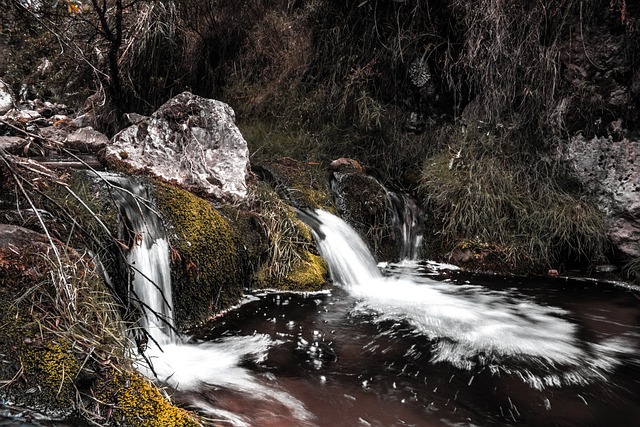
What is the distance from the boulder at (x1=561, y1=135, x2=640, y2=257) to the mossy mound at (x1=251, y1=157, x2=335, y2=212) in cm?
259

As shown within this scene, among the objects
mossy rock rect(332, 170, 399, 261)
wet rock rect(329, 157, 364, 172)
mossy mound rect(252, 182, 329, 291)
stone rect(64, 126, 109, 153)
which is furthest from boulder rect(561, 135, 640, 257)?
stone rect(64, 126, 109, 153)

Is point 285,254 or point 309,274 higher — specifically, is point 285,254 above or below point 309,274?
above

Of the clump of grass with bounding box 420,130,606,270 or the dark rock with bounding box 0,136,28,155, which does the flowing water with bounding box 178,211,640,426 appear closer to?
the clump of grass with bounding box 420,130,606,270

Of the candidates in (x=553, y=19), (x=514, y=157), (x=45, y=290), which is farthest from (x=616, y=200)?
(x=45, y=290)

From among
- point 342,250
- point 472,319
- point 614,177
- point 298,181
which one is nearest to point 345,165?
point 298,181

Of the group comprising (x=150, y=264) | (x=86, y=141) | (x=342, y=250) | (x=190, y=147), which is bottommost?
(x=150, y=264)

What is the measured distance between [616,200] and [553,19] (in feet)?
6.49

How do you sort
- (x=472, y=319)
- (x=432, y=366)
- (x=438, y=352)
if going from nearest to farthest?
(x=432, y=366), (x=438, y=352), (x=472, y=319)

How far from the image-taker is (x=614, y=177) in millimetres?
4961

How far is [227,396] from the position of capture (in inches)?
91.0

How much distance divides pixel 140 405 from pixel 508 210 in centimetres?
426

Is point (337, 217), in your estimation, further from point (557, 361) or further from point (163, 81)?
point (163, 81)

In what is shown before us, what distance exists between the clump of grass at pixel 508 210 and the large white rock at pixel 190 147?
2172 millimetres

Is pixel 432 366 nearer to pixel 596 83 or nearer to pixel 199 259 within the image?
pixel 199 259
